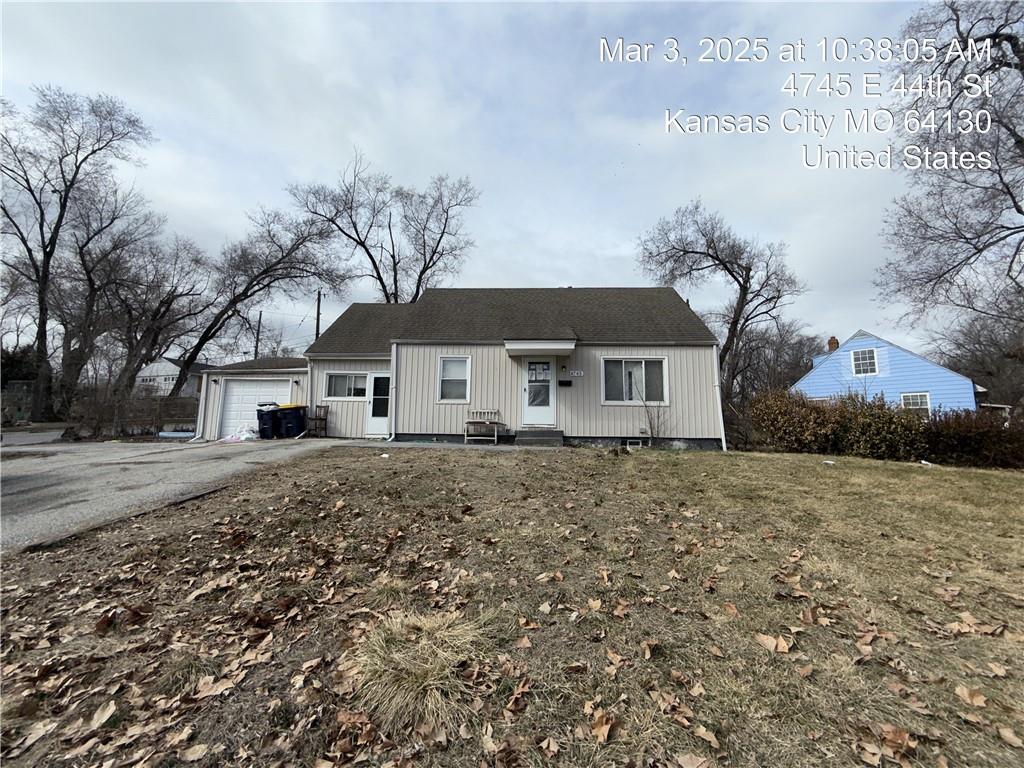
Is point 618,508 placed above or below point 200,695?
above

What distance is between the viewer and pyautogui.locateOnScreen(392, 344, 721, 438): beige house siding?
11.8m

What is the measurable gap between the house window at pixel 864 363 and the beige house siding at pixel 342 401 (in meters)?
22.9

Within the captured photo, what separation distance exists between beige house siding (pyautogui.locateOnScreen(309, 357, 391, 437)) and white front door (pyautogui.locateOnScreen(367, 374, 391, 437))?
0.74 feet

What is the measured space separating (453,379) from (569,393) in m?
3.27

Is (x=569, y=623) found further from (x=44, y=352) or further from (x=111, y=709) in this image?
(x=44, y=352)

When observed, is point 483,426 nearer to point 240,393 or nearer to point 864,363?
point 240,393

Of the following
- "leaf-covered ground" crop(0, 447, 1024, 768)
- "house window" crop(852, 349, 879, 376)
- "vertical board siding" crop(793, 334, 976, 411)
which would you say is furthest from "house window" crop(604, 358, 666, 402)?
"house window" crop(852, 349, 879, 376)

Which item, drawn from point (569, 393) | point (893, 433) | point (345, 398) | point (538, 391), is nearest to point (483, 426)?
point (538, 391)

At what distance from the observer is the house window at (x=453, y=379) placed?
40.9 feet

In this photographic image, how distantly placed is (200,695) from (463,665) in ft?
4.63

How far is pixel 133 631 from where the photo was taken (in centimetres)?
300

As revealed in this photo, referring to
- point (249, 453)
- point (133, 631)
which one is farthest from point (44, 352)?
point (133, 631)

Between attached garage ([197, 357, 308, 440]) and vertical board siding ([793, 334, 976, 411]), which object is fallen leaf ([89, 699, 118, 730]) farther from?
vertical board siding ([793, 334, 976, 411])

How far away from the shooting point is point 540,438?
11.7m
